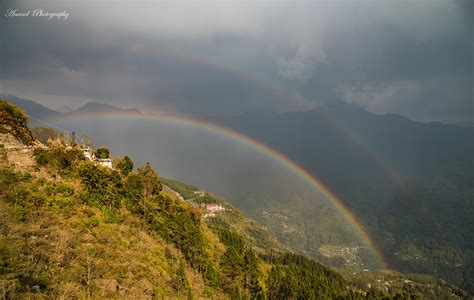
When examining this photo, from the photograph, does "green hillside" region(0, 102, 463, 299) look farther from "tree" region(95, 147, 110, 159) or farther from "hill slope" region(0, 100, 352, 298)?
"tree" region(95, 147, 110, 159)

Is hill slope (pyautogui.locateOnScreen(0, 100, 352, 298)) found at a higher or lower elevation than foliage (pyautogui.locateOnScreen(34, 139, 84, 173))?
lower

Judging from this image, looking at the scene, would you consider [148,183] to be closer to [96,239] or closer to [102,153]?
[102,153]

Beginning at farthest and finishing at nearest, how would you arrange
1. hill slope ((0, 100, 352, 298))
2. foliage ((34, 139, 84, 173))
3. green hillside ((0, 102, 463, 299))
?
foliage ((34, 139, 84, 173)) → green hillside ((0, 102, 463, 299)) → hill slope ((0, 100, 352, 298))

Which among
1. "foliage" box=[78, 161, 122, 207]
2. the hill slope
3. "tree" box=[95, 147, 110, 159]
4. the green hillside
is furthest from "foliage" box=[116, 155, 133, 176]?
"foliage" box=[78, 161, 122, 207]

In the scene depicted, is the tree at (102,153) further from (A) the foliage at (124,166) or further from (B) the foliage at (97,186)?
(B) the foliage at (97,186)

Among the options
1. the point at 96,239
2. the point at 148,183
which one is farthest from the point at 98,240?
the point at 148,183

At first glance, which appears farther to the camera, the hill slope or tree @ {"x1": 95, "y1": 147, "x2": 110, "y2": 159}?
tree @ {"x1": 95, "y1": 147, "x2": 110, "y2": 159}

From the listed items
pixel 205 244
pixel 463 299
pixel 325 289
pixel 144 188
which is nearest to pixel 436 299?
pixel 463 299

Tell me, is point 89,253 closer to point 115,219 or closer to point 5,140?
point 115,219
